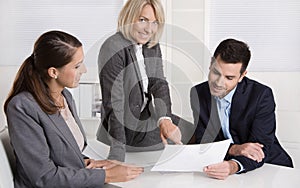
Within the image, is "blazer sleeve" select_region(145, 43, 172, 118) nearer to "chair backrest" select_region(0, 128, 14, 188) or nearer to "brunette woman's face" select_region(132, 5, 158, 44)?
"brunette woman's face" select_region(132, 5, 158, 44)

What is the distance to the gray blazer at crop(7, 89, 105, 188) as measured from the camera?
152 centimetres

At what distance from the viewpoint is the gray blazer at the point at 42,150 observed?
5.00 feet

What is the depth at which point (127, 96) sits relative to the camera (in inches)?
63.0

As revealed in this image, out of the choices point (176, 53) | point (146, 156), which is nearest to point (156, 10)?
point (176, 53)

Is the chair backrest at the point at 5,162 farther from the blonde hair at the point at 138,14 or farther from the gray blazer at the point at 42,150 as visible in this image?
the blonde hair at the point at 138,14

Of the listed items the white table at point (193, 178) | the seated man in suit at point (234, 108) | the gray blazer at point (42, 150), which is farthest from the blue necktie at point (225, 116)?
the gray blazer at point (42, 150)

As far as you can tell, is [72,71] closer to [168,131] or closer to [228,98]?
[168,131]

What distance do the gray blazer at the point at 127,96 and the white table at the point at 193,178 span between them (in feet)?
0.20

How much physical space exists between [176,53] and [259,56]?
191 cm

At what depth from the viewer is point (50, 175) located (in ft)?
5.05

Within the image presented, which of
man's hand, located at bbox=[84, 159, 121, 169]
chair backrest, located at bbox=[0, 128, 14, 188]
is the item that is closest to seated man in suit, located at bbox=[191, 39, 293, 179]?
man's hand, located at bbox=[84, 159, 121, 169]

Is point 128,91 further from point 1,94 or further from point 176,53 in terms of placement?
point 1,94

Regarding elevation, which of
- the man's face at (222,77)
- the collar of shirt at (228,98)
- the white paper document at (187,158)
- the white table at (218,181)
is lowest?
the white table at (218,181)

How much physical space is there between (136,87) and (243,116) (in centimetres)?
53
